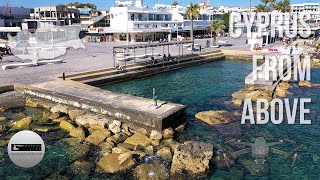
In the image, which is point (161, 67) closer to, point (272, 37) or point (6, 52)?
point (6, 52)

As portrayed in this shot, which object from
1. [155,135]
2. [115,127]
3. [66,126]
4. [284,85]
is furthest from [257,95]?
[66,126]

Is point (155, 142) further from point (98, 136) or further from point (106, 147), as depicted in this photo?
point (98, 136)

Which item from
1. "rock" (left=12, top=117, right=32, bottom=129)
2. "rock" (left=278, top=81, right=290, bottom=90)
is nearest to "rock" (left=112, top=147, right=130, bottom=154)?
"rock" (left=12, top=117, right=32, bottom=129)

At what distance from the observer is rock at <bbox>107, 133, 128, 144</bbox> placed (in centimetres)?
1616

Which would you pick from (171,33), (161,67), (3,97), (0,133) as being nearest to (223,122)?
(0,133)

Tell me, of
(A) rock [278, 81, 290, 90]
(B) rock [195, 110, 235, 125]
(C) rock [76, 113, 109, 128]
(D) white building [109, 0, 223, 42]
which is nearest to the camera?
(C) rock [76, 113, 109, 128]

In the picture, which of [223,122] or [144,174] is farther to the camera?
[223,122]

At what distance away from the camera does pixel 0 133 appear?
1727 centimetres

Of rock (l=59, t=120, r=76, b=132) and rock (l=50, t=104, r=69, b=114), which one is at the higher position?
rock (l=50, t=104, r=69, b=114)

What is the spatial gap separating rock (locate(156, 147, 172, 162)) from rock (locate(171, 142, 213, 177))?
2.48ft

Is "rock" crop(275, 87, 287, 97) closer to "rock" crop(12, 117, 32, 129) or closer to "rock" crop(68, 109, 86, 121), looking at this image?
"rock" crop(68, 109, 86, 121)

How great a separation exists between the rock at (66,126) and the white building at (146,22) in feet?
152

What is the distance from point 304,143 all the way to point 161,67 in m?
23.5

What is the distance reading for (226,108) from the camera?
2222 cm
